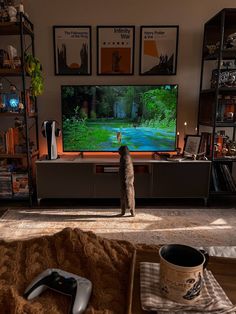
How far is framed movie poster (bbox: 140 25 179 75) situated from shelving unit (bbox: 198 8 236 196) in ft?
1.13

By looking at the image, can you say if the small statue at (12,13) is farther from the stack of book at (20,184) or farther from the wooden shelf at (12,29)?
the stack of book at (20,184)

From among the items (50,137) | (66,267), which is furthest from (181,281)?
(50,137)

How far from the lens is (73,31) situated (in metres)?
3.03

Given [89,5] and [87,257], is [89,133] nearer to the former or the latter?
[89,5]

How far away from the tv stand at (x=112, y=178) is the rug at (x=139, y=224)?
0.18m

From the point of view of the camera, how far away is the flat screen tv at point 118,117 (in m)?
2.99

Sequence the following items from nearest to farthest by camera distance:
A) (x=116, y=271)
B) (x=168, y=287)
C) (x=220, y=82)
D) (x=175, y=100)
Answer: (x=168, y=287) → (x=116, y=271) → (x=220, y=82) → (x=175, y=100)

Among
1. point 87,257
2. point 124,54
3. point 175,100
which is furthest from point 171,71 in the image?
point 87,257

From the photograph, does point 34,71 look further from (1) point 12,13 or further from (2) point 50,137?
(2) point 50,137

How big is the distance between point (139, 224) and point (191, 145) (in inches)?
45.0

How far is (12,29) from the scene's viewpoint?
2824mm

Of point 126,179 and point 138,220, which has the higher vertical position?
point 126,179

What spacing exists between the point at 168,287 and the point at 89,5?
3143 mm

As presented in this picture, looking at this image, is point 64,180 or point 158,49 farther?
point 158,49
